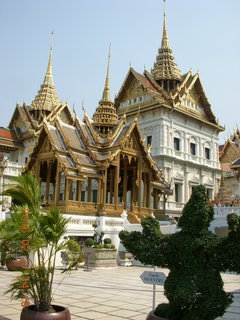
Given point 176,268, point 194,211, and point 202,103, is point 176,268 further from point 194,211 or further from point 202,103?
point 202,103

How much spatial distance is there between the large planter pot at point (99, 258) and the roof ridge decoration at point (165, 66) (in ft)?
98.3

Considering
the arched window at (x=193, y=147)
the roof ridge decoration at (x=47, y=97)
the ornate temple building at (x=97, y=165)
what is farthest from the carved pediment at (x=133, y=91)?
the ornate temple building at (x=97, y=165)

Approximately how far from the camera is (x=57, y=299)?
25.2 ft

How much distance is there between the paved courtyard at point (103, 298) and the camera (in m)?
6.34

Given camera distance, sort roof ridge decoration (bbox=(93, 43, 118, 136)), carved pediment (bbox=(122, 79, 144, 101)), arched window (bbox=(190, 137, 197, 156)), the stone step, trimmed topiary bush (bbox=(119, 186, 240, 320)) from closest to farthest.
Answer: trimmed topiary bush (bbox=(119, 186, 240, 320)) → the stone step → roof ridge decoration (bbox=(93, 43, 118, 136)) → carved pediment (bbox=(122, 79, 144, 101)) → arched window (bbox=(190, 137, 197, 156))

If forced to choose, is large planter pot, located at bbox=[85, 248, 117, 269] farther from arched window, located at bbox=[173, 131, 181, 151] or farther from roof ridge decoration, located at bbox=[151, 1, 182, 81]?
roof ridge decoration, located at bbox=[151, 1, 182, 81]

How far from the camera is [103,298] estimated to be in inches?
312

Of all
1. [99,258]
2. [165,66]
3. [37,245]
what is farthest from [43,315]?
[165,66]

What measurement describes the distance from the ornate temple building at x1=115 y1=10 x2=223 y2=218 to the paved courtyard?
22.2 meters

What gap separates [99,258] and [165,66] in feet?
106

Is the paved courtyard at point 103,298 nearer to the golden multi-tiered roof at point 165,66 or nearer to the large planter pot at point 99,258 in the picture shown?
the large planter pot at point 99,258

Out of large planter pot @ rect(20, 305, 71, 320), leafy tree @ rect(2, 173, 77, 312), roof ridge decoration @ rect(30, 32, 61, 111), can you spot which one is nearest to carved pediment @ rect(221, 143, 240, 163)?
roof ridge decoration @ rect(30, 32, 61, 111)

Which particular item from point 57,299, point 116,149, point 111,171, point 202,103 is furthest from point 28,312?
point 202,103

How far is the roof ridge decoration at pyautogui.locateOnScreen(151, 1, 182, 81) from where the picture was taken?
1638 inches
